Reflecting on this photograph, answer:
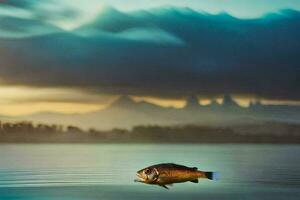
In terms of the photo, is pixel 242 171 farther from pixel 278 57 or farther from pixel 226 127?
pixel 278 57

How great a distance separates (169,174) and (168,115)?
381 millimetres

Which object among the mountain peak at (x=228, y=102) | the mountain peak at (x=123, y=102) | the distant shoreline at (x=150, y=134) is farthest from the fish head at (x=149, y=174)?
the mountain peak at (x=228, y=102)

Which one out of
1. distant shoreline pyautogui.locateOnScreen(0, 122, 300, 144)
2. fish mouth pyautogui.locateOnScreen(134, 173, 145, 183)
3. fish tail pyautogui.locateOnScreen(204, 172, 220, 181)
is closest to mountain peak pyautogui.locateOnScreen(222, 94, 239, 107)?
distant shoreline pyautogui.locateOnScreen(0, 122, 300, 144)

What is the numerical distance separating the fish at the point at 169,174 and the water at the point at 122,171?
0.34 feet

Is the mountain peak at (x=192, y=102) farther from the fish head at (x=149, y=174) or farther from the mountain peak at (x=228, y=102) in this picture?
the fish head at (x=149, y=174)

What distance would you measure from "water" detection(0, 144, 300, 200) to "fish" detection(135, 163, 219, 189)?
0.11 meters

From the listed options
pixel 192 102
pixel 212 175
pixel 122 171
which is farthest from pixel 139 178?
pixel 192 102

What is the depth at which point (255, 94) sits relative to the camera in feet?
11.2

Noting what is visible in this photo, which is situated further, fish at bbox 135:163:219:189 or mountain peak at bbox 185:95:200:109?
mountain peak at bbox 185:95:200:109

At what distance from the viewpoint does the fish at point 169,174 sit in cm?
305

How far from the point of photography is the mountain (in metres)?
3.28

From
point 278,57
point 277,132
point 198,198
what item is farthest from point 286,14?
point 198,198

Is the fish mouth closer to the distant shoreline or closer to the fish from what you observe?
the fish

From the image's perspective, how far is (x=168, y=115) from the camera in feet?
10.9
